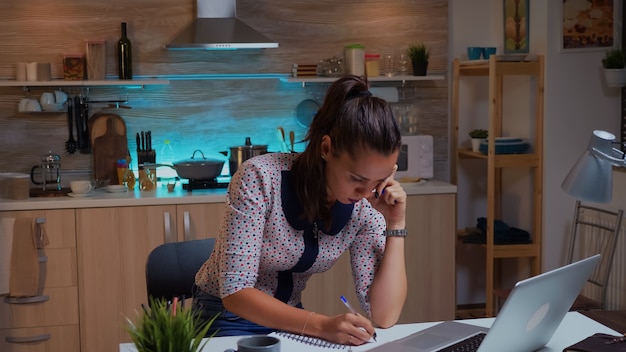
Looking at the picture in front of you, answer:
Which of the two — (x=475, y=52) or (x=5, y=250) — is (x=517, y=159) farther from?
(x=5, y=250)

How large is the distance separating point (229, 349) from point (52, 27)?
3.14m

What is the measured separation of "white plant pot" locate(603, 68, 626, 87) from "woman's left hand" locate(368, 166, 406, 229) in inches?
95.4

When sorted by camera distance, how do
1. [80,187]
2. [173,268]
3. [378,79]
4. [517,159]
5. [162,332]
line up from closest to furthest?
[162,332], [173,268], [80,187], [517,159], [378,79]

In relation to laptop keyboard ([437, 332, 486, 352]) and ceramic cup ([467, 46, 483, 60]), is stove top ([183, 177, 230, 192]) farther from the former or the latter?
laptop keyboard ([437, 332, 486, 352])

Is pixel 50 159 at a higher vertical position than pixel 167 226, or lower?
higher

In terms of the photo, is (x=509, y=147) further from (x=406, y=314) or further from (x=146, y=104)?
(x=146, y=104)

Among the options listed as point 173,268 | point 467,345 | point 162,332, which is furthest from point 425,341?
point 173,268

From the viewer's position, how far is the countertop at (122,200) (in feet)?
13.7

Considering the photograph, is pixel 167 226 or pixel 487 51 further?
pixel 487 51

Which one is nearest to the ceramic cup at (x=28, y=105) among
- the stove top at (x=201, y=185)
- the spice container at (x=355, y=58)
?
the stove top at (x=201, y=185)

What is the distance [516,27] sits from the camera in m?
4.83

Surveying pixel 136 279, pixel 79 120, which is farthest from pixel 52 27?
pixel 136 279

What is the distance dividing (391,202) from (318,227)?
8.4 inches

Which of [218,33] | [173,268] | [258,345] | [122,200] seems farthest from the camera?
[218,33]
